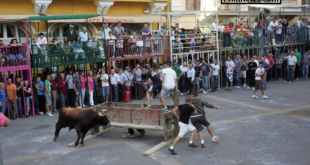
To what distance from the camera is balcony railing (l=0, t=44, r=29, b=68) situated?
15438 mm

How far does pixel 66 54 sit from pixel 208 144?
333 inches

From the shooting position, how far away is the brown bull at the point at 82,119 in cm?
1138

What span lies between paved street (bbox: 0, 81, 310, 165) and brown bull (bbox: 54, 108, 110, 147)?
1.81 ft

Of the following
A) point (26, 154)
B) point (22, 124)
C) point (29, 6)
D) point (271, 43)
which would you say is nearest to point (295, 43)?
point (271, 43)

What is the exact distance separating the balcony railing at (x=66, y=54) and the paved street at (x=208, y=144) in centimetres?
247

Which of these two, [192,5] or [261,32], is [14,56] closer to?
[192,5]

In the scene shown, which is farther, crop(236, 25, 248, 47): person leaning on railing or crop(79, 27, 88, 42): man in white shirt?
crop(236, 25, 248, 47): person leaning on railing

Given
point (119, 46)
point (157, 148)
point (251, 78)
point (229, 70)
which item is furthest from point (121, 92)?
point (157, 148)

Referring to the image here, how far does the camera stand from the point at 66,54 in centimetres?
1694

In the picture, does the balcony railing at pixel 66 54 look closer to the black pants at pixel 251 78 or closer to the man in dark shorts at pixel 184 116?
the man in dark shorts at pixel 184 116

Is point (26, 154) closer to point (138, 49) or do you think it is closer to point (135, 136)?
point (135, 136)

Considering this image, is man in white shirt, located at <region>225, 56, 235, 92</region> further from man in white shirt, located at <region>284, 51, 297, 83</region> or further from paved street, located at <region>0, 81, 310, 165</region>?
paved street, located at <region>0, 81, 310, 165</region>

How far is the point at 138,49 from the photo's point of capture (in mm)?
19547

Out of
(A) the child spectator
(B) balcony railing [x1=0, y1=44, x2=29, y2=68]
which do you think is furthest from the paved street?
(A) the child spectator
